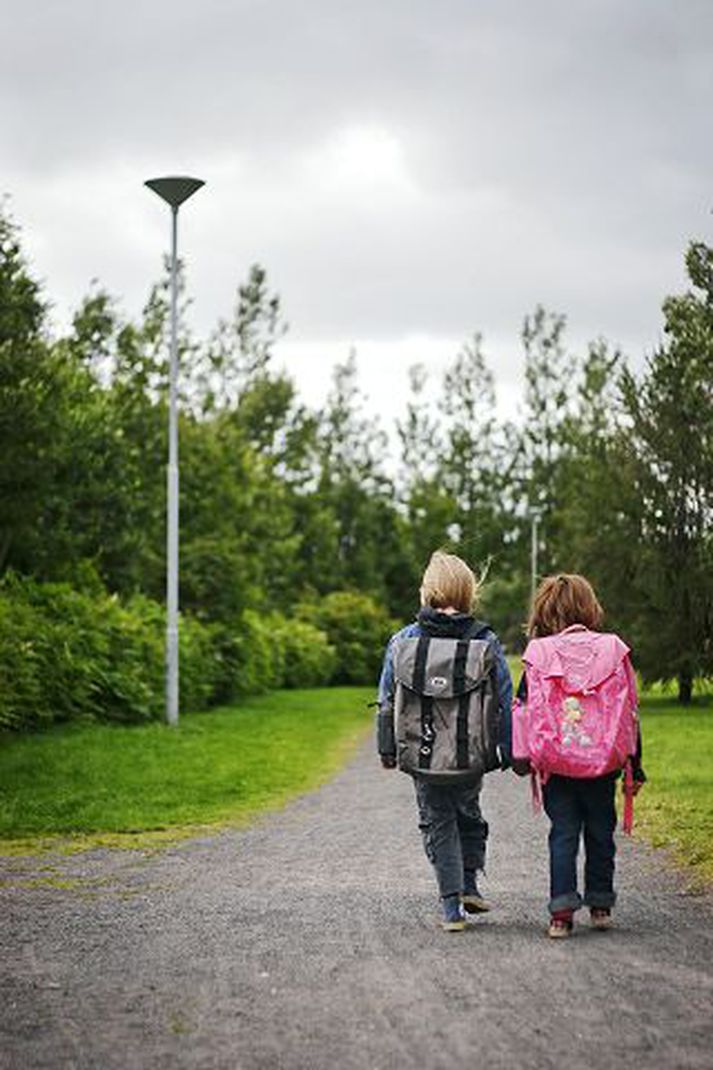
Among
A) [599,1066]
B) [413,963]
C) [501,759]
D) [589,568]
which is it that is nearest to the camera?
[599,1066]

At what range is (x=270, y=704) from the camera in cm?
3478

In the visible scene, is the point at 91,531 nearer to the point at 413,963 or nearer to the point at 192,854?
the point at 192,854

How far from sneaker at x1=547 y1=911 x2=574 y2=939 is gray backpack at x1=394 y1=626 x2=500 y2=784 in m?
0.75

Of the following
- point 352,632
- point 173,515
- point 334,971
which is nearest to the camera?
point 334,971

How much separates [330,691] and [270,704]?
9926 mm

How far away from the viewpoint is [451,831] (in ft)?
26.3

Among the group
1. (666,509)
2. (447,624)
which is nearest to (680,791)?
(447,624)

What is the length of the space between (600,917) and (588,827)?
414 mm

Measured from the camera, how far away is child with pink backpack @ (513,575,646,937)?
766 cm

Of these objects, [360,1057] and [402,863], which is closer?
[360,1057]

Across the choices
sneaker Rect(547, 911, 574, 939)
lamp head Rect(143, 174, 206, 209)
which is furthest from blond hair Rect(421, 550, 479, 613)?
lamp head Rect(143, 174, 206, 209)

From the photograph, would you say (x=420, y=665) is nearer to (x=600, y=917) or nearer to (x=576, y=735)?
(x=576, y=735)

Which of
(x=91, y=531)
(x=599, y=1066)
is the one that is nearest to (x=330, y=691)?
(x=91, y=531)

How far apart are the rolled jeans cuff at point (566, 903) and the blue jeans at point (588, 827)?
18cm
